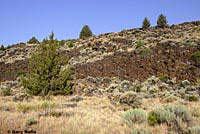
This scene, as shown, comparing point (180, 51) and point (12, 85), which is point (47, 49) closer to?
point (12, 85)

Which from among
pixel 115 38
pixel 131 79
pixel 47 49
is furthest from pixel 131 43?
pixel 47 49

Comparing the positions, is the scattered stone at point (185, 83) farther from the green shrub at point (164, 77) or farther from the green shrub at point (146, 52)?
the green shrub at point (146, 52)

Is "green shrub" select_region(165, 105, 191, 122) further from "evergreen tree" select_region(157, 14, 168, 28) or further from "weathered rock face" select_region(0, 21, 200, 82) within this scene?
"evergreen tree" select_region(157, 14, 168, 28)

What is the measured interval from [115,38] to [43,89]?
2862cm

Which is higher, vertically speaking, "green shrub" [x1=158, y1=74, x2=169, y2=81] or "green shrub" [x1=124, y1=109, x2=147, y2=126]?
"green shrub" [x1=158, y1=74, x2=169, y2=81]

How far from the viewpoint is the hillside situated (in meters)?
9.22

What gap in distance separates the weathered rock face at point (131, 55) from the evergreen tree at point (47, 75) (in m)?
7.86

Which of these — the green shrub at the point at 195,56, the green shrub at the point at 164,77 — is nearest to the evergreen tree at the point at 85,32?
the green shrub at the point at 195,56

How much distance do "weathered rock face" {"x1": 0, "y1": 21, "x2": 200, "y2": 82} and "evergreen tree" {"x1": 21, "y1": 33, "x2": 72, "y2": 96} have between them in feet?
25.8

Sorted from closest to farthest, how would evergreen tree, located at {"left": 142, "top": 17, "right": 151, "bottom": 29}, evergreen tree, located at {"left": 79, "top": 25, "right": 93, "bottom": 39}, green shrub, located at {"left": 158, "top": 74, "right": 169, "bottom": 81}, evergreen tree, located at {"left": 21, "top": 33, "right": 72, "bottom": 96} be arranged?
evergreen tree, located at {"left": 21, "top": 33, "right": 72, "bottom": 96}, green shrub, located at {"left": 158, "top": 74, "right": 169, "bottom": 81}, evergreen tree, located at {"left": 142, "top": 17, "right": 151, "bottom": 29}, evergreen tree, located at {"left": 79, "top": 25, "right": 93, "bottom": 39}

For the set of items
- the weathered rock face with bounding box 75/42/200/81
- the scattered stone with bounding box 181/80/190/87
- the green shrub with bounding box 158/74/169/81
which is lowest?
the scattered stone with bounding box 181/80/190/87

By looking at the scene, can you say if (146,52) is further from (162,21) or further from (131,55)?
(162,21)

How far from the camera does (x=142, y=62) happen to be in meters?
31.6

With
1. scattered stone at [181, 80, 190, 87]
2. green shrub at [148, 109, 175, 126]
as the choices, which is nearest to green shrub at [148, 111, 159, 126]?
green shrub at [148, 109, 175, 126]
